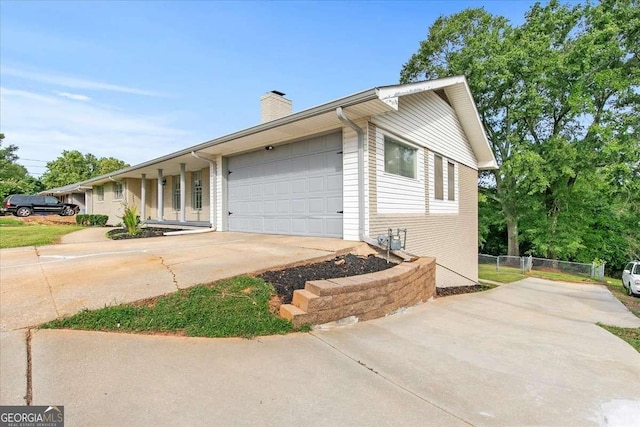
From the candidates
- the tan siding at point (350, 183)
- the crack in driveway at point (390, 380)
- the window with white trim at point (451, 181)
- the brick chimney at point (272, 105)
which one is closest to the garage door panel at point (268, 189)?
the brick chimney at point (272, 105)

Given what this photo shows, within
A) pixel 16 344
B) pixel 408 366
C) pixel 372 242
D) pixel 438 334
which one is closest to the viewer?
pixel 16 344

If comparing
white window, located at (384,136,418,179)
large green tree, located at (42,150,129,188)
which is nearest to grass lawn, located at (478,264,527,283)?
white window, located at (384,136,418,179)

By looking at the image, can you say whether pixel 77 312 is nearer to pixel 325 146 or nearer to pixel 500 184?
pixel 325 146

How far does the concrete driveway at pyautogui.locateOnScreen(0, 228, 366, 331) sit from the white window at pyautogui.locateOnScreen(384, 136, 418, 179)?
2413 millimetres

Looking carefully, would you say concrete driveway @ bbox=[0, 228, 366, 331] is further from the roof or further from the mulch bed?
the roof

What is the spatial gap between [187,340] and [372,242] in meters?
4.49

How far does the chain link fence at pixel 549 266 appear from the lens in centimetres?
1802

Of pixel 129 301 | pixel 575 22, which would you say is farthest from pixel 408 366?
pixel 575 22

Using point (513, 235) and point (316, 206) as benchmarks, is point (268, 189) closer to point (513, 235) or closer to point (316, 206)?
point (316, 206)

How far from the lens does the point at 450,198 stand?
453 inches

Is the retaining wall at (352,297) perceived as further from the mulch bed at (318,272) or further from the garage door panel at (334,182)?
the garage door panel at (334,182)

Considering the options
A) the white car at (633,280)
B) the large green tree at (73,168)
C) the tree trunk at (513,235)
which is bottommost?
the white car at (633,280)

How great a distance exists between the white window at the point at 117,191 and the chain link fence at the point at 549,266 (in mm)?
24696

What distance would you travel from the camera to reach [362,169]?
22.6 ft
